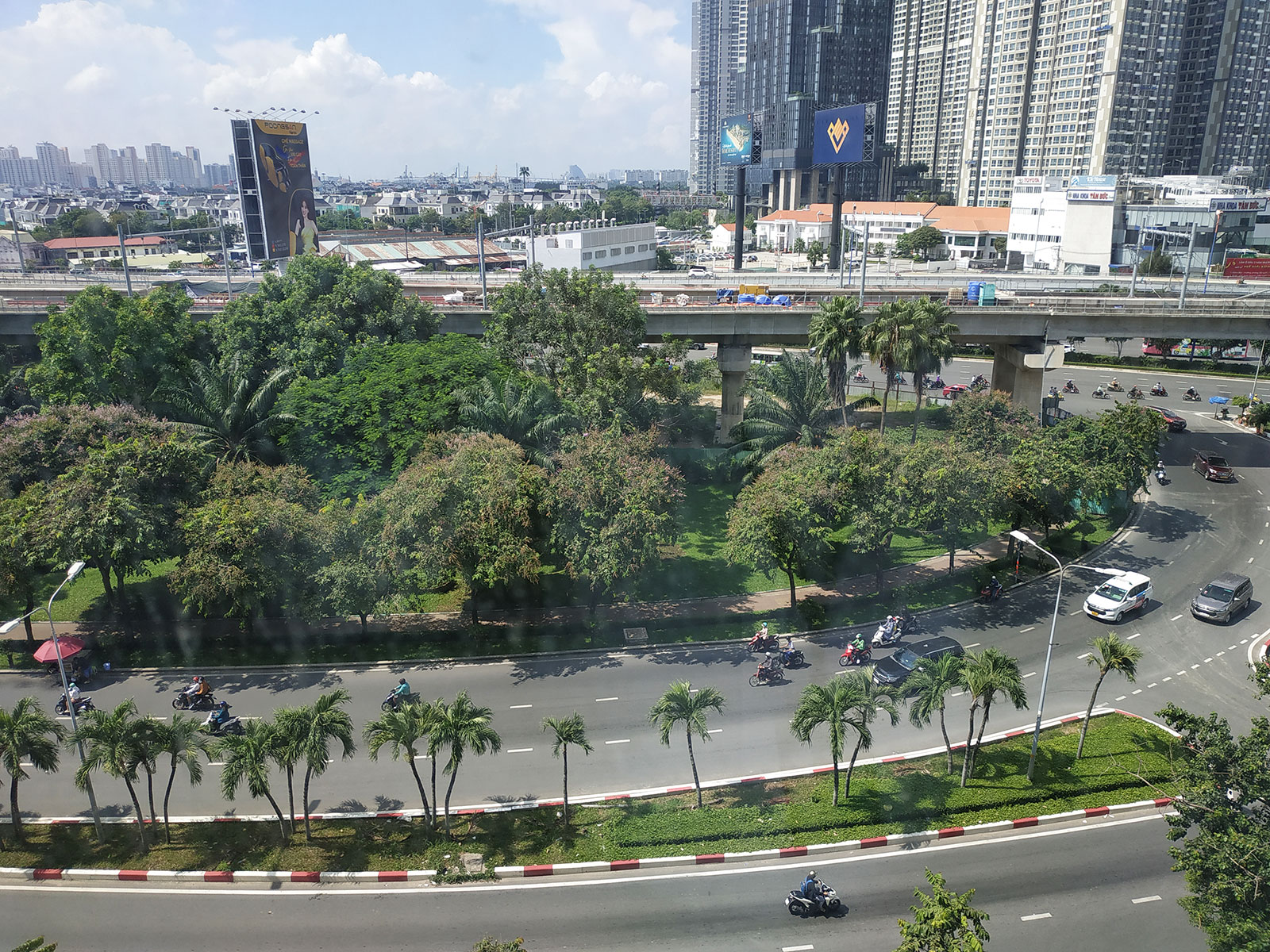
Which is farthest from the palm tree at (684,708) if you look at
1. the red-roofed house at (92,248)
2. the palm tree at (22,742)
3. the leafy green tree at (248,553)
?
the red-roofed house at (92,248)

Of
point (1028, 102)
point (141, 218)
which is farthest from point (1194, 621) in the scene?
point (141, 218)

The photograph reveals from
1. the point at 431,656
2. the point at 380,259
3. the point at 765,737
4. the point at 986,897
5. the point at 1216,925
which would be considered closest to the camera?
the point at 1216,925

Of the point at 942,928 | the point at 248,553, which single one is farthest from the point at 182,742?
the point at 942,928

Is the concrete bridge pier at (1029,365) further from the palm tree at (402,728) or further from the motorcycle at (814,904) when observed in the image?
the palm tree at (402,728)

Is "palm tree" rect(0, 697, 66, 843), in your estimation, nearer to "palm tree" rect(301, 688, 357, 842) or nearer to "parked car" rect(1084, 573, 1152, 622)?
"palm tree" rect(301, 688, 357, 842)

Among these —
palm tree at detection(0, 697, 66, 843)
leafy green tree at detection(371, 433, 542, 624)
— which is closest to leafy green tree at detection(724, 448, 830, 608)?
leafy green tree at detection(371, 433, 542, 624)

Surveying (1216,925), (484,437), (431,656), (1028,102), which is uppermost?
(1028,102)

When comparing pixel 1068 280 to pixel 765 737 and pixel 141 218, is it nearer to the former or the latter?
pixel 765 737

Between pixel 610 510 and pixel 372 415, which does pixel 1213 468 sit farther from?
pixel 372 415
